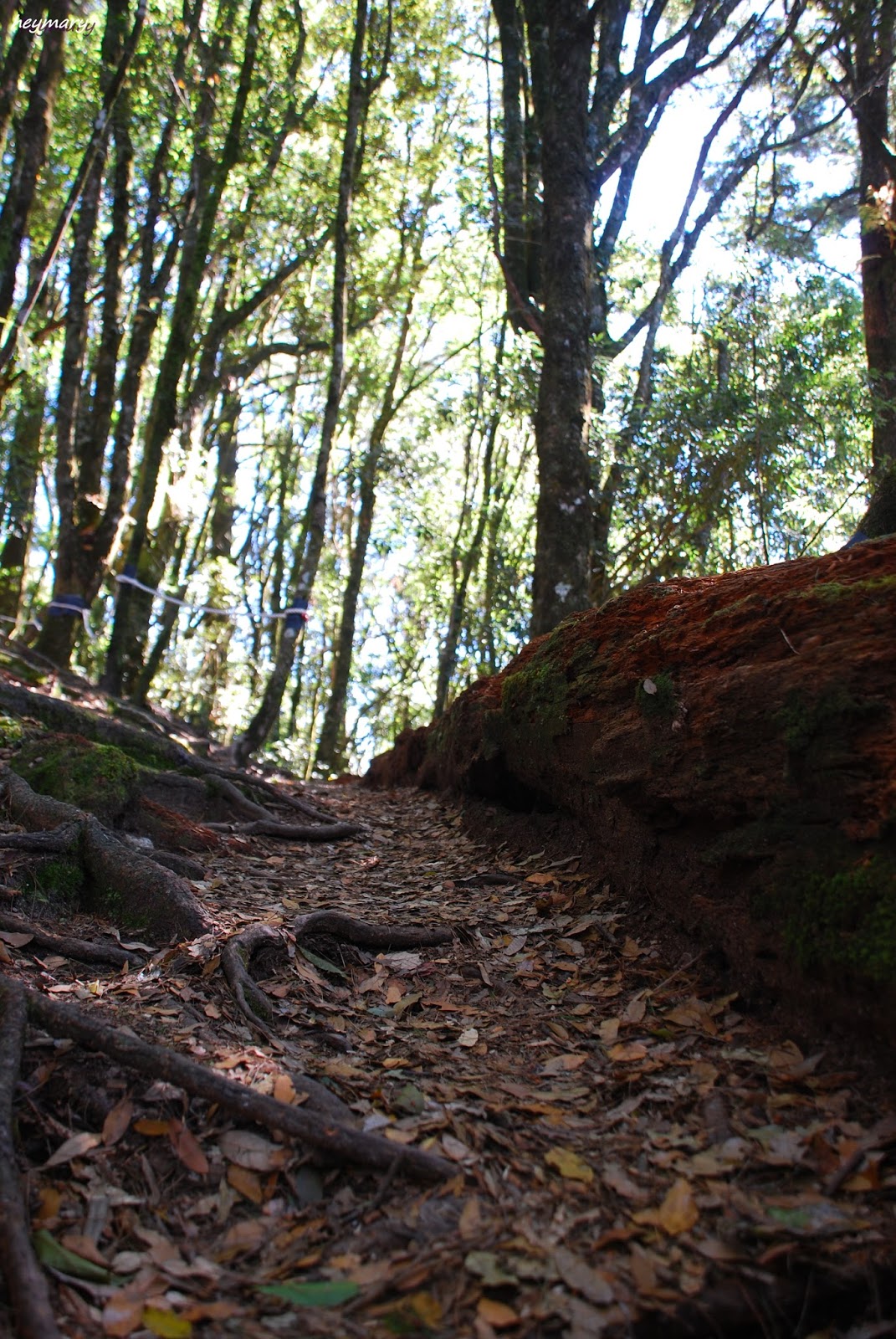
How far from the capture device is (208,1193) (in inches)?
102

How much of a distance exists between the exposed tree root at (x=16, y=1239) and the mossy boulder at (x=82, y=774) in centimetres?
280

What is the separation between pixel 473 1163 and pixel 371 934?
1856 millimetres

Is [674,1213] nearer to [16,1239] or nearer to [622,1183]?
[622,1183]

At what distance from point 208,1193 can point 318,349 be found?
18353 millimetres

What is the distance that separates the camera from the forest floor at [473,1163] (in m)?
2.15

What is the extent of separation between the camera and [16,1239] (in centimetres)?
Answer: 215

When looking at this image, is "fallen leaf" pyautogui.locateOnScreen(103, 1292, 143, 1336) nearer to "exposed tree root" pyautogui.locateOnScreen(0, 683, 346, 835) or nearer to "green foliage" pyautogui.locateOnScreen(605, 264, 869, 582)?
"exposed tree root" pyautogui.locateOnScreen(0, 683, 346, 835)

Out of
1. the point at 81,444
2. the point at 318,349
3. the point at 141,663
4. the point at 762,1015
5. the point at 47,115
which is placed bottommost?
the point at 762,1015

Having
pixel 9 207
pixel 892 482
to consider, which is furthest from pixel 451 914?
pixel 9 207

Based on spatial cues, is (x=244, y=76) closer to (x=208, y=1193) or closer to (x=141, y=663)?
(x=141, y=663)

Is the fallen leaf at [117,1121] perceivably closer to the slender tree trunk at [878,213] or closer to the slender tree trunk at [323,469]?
the slender tree trunk at [323,469]

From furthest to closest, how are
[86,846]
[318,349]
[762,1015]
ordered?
[318,349], [86,846], [762,1015]

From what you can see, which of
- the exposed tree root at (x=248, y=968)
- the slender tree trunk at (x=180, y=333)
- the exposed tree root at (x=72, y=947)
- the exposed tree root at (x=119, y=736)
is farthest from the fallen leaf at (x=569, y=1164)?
the slender tree trunk at (x=180, y=333)

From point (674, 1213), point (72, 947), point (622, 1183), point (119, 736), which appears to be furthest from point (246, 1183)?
point (119, 736)
